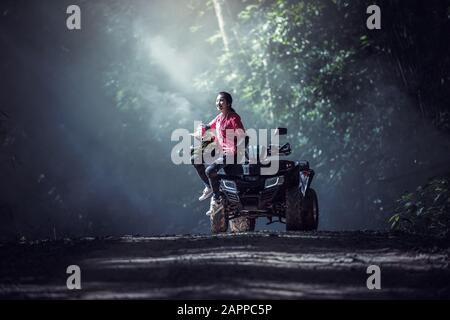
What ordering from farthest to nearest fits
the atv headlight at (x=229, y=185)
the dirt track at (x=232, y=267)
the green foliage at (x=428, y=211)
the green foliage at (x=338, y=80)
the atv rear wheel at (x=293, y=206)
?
the green foliage at (x=338, y=80) → the green foliage at (x=428, y=211) → the atv headlight at (x=229, y=185) → the atv rear wheel at (x=293, y=206) → the dirt track at (x=232, y=267)

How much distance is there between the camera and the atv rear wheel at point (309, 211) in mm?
11914

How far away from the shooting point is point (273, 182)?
11.9 metres

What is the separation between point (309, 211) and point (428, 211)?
3.39m

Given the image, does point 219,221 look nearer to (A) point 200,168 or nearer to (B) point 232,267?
(A) point 200,168

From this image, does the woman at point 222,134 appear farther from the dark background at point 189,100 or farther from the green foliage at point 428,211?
the dark background at point 189,100

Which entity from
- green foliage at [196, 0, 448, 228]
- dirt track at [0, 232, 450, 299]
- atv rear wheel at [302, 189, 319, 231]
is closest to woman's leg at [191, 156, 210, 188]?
atv rear wheel at [302, 189, 319, 231]

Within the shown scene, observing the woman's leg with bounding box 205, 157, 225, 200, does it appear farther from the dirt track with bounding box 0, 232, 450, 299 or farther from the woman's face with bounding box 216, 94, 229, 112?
the dirt track with bounding box 0, 232, 450, 299

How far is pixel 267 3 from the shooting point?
88.6ft

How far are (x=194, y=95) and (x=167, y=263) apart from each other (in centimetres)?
2504

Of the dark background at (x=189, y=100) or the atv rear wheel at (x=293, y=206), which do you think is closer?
the atv rear wheel at (x=293, y=206)

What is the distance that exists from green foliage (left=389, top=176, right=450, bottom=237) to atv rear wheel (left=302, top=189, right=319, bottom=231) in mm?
2093

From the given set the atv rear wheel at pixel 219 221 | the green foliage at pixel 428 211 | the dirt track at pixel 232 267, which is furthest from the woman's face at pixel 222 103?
the green foliage at pixel 428 211
